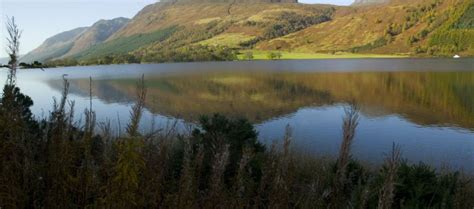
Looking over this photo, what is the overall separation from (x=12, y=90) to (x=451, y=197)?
8320mm

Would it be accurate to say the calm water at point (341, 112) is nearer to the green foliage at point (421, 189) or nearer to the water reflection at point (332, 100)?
the water reflection at point (332, 100)

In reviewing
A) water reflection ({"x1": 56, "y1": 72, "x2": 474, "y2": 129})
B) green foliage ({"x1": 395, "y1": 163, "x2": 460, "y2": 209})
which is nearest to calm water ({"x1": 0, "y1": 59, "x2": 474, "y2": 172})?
water reflection ({"x1": 56, "y1": 72, "x2": 474, "y2": 129})

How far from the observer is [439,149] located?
84.0 feet

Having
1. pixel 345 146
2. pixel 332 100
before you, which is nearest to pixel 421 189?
pixel 345 146

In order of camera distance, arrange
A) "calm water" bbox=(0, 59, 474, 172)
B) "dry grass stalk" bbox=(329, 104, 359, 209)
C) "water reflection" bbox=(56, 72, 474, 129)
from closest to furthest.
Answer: "dry grass stalk" bbox=(329, 104, 359, 209) → "calm water" bbox=(0, 59, 474, 172) → "water reflection" bbox=(56, 72, 474, 129)

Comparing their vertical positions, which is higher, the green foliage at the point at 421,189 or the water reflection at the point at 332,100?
the green foliage at the point at 421,189

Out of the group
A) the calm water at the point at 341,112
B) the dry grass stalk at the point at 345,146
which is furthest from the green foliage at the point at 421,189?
the calm water at the point at 341,112

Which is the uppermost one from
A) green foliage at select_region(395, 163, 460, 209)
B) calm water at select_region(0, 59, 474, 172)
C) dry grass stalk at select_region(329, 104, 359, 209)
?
dry grass stalk at select_region(329, 104, 359, 209)

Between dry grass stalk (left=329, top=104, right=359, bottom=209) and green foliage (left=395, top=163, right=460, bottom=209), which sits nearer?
dry grass stalk (left=329, top=104, right=359, bottom=209)

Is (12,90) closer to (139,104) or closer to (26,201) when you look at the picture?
(26,201)

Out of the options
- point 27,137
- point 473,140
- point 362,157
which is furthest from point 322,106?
point 27,137

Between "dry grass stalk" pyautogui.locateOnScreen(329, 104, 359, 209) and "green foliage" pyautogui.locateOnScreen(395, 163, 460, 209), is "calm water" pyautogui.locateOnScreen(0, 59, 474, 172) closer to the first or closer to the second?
"green foliage" pyautogui.locateOnScreen(395, 163, 460, 209)

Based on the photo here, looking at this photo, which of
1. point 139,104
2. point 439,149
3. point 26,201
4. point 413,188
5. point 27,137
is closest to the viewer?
point 139,104

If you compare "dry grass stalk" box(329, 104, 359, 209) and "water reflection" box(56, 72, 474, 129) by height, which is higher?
"dry grass stalk" box(329, 104, 359, 209)
